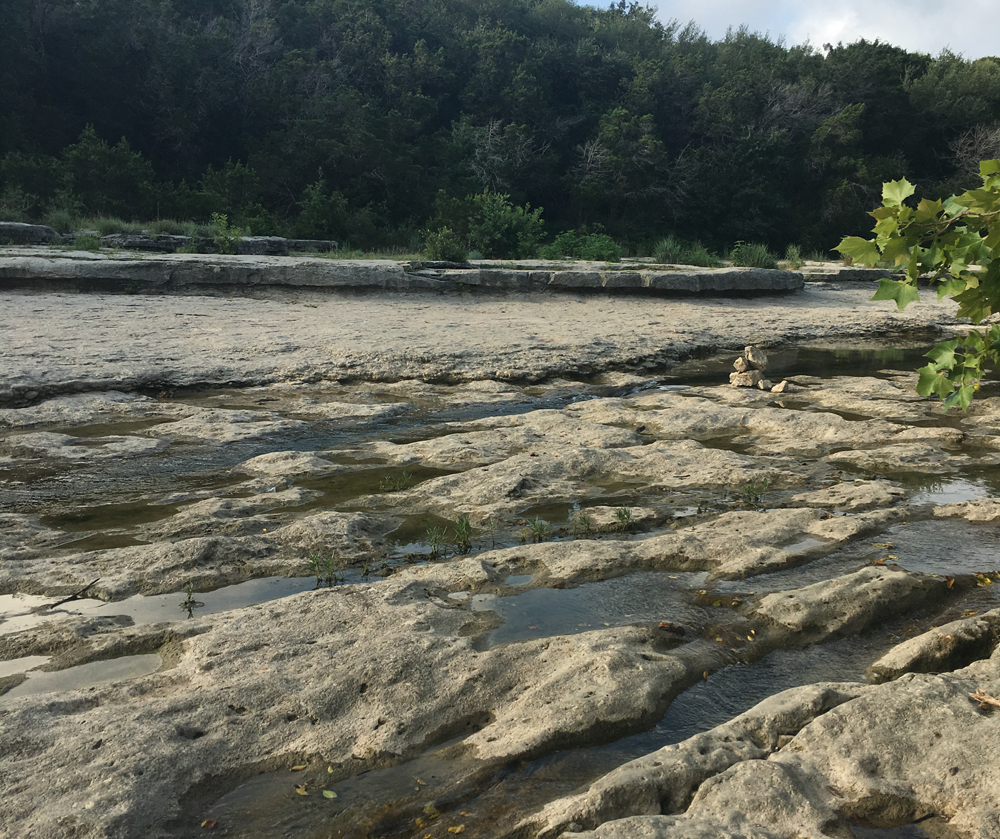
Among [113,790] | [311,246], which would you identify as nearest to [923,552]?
[113,790]

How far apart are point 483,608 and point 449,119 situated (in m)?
28.4

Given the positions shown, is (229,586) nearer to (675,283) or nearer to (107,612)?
(107,612)

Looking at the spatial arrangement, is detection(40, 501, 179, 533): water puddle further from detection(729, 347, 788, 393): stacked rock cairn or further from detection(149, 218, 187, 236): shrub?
detection(149, 218, 187, 236): shrub

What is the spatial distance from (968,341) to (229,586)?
252cm

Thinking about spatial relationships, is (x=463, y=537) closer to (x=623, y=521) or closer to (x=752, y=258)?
(x=623, y=521)

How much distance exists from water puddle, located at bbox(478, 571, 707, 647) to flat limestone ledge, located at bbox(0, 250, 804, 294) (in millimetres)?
8216

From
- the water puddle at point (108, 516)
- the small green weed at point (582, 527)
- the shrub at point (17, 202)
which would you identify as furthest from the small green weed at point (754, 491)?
the shrub at point (17, 202)

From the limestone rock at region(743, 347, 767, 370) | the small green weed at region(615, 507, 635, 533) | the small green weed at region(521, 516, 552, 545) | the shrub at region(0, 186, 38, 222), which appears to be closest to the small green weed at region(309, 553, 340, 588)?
the small green weed at region(521, 516, 552, 545)

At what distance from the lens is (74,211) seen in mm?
17688

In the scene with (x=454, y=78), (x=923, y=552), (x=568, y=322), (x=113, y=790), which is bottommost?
(x=113, y=790)

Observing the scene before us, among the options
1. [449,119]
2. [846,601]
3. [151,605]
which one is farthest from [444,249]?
[449,119]

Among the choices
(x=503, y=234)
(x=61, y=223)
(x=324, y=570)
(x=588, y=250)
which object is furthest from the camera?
(x=588, y=250)

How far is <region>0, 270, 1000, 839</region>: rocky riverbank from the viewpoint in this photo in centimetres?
179

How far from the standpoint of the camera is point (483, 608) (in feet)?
9.02
